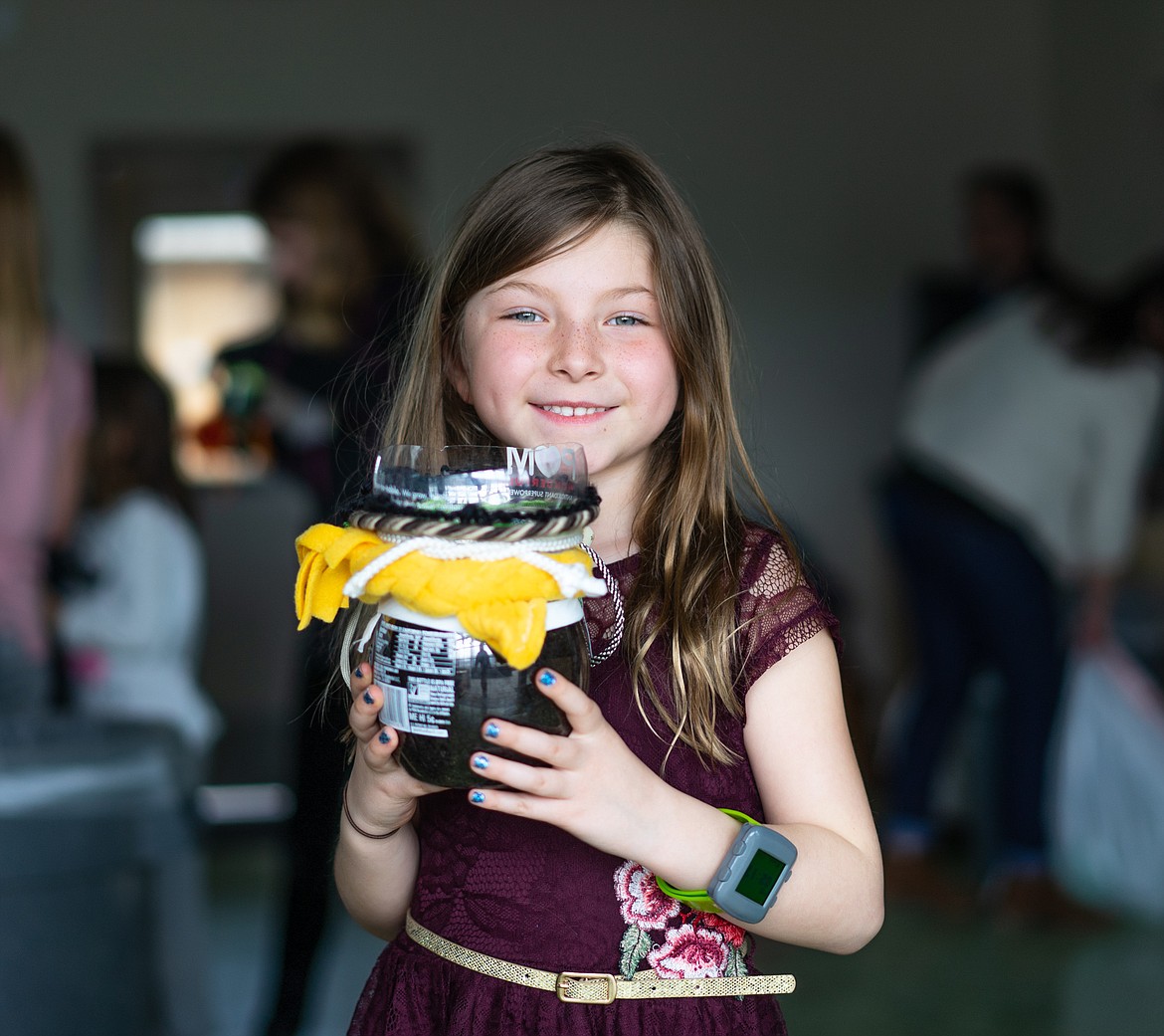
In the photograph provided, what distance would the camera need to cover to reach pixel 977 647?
11.6 ft

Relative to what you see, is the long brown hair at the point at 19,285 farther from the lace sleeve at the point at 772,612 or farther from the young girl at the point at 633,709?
the lace sleeve at the point at 772,612

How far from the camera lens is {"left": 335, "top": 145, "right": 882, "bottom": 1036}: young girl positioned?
106 centimetres

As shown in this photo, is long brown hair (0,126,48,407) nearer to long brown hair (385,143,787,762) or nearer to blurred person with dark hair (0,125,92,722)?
blurred person with dark hair (0,125,92,722)

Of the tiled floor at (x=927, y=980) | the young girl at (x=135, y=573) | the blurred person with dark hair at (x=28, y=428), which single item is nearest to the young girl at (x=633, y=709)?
the blurred person with dark hair at (x=28, y=428)

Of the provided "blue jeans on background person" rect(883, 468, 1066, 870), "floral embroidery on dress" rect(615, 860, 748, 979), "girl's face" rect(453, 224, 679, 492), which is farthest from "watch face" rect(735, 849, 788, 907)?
"blue jeans on background person" rect(883, 468, 1066, 870)

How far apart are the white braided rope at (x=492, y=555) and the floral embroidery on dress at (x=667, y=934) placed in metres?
0.31

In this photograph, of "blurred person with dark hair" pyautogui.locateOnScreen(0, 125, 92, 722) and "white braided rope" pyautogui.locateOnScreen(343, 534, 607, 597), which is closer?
"white braided rope" pyautogui.locateOnScreen(343, 534, 607, 597)

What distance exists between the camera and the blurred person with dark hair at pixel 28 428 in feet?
7.33

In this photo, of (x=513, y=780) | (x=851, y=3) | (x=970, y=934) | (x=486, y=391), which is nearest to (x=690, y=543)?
(x=486, y=391)

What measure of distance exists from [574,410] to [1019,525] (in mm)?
2507

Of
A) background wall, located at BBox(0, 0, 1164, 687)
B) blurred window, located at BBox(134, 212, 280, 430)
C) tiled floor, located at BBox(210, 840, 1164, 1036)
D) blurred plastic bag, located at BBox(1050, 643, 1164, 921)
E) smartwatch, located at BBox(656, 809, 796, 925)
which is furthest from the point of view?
blurred window, located at BBox(134, 212, 280, 430)

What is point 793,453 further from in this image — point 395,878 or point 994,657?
point 395,878

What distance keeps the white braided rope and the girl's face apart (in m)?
0.24

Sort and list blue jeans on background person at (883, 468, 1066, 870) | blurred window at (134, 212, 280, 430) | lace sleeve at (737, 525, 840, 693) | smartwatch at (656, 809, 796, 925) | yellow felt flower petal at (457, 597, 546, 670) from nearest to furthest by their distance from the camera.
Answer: yellow felt flower petal at (457, 597, 546, 670), smartwatch at (656, 809, 796, 925), lace sleeve at (737, 525, 840, 693), blue jeans on background person at (883, 468, 1066, 870), blurred window at (134, 212, 280, 430)
